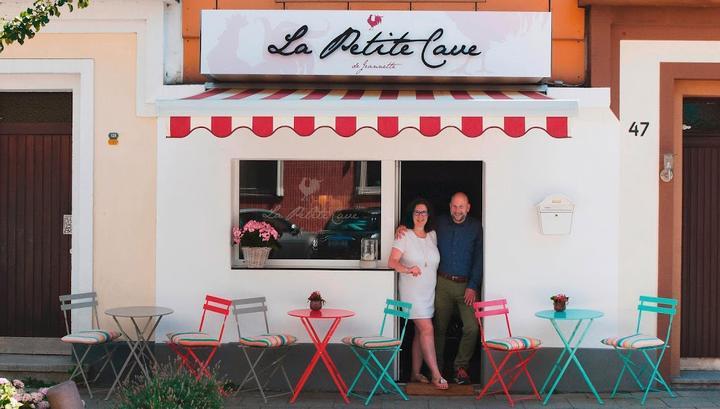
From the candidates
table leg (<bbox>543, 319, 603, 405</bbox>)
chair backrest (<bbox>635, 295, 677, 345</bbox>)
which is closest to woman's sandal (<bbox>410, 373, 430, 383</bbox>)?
table leg (<bbox>543, 319, 603, 405</bbox>)

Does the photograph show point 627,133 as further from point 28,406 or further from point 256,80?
point 28,406

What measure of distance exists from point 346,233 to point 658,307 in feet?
10.5

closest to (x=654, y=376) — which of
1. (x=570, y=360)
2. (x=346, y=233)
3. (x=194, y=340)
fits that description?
(x=570, y=360)

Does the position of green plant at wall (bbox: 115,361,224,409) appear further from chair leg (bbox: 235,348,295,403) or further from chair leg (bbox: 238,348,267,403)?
chair leg (bbox: 235,348,295,403)

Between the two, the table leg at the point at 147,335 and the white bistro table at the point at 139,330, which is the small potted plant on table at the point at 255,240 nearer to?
the white bistro table at the point at 139,330

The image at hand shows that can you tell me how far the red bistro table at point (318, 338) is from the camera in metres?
9.10

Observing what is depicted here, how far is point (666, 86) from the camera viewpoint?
31.8 feet

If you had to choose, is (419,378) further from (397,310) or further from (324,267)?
(324,267)

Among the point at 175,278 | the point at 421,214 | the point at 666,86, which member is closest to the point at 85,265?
the point at 175,278

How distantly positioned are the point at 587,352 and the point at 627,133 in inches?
87.8

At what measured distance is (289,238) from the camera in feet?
33.0

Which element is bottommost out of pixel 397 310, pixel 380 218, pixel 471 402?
pixel 471 402

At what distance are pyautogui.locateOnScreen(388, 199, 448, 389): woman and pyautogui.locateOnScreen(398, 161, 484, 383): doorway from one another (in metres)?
0.68

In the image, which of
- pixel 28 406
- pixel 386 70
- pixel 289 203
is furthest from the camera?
pixel 289 203
